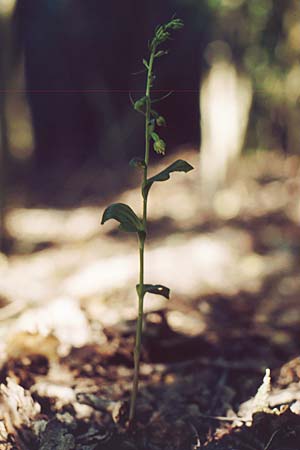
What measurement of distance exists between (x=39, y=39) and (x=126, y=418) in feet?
39.9

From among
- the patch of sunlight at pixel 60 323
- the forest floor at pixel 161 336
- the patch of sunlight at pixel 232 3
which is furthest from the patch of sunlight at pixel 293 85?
the patch of sunlight at pixel 60 323

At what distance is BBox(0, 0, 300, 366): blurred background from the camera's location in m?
5.13

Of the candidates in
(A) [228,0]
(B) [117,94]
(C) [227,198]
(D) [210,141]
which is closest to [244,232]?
(C) [227,198]

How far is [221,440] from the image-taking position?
2.09m

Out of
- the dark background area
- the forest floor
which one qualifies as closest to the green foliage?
the forest floor

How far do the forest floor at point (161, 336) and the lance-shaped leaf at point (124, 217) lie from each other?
0.80m

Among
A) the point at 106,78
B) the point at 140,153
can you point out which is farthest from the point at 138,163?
the point at 106,78

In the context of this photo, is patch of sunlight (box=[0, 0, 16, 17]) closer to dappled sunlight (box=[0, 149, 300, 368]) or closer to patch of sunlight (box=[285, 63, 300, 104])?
dappled sunlight (box=[0, 149, 300, 368])

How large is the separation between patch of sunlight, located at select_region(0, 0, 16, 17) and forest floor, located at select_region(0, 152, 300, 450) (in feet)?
9.06

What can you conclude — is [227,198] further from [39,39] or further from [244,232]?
[39,39]

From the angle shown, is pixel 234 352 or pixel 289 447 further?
pixel 234 352

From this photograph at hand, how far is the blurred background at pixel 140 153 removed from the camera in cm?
513

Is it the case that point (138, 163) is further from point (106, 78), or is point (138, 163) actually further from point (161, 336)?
point (106, 78)

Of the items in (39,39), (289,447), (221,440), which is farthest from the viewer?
(39,39)
